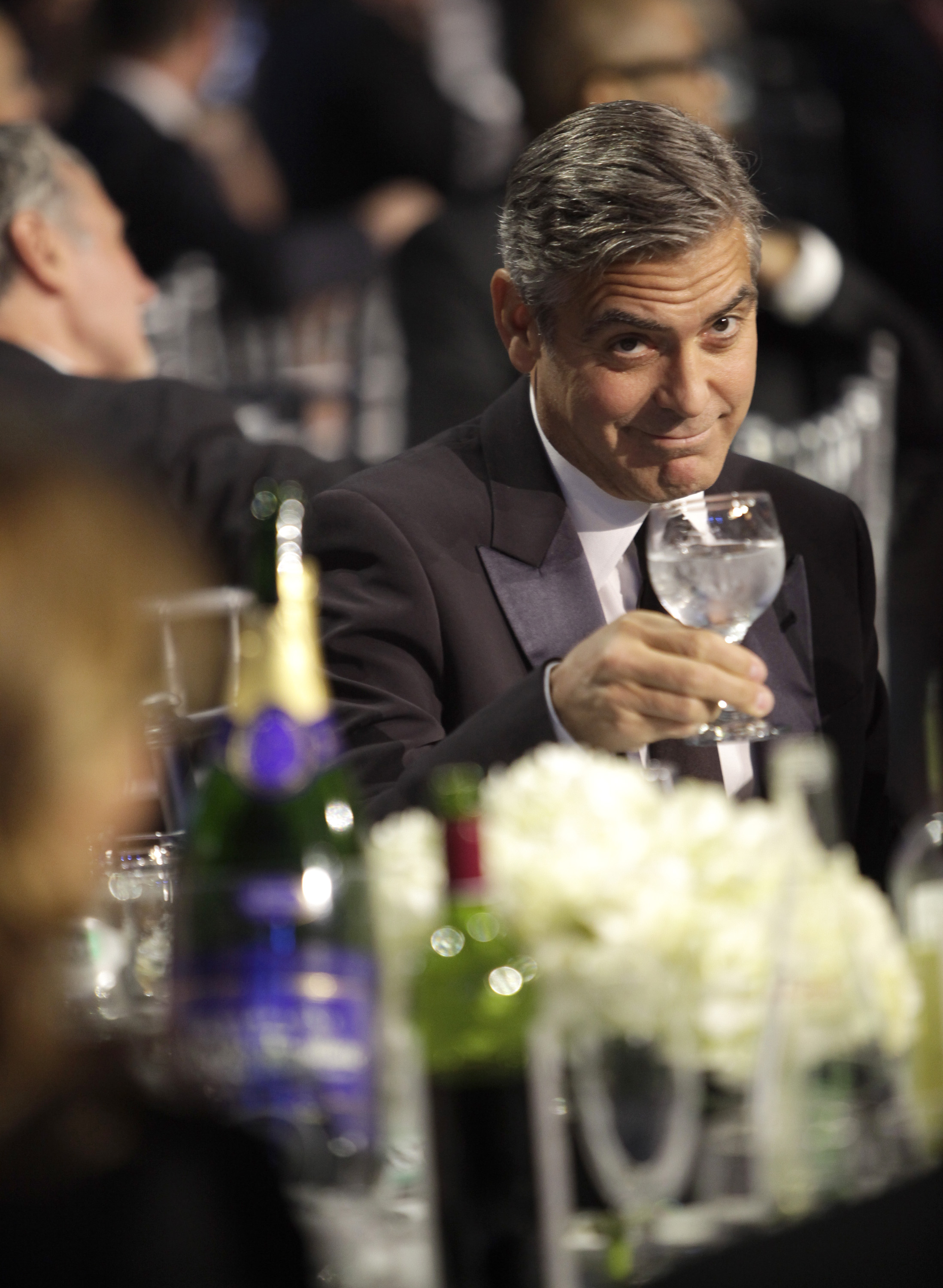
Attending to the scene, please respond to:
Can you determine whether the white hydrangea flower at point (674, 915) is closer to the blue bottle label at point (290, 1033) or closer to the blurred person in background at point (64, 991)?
the blue bottle label at point (290, 1033)

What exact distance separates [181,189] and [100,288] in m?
2.11

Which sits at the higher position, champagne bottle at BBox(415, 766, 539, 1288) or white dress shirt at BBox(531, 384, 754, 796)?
white dress shirt at BBox(531, 384, 754, 796)

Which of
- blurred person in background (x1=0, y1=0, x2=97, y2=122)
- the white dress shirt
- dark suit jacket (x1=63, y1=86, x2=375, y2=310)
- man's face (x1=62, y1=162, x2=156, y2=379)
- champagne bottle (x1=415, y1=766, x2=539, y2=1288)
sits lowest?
champagne bottle (x1=415, y1=766, x2=539, y2=1288)

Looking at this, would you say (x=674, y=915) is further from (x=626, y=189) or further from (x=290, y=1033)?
(x=626, y=189)

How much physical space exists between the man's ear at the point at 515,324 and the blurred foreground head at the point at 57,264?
1.52m

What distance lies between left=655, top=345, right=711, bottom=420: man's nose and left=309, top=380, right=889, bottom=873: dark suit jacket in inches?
8.8

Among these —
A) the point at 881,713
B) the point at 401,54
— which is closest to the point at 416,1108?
the point at 881,713

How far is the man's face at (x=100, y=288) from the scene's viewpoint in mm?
3590

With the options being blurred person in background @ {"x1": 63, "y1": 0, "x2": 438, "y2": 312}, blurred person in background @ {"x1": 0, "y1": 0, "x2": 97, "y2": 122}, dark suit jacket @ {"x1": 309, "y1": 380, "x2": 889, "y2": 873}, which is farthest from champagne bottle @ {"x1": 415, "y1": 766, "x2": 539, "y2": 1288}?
blurred person in background @ {"x1": 0, "y1": 0, "x2": 97, "y2": 122}

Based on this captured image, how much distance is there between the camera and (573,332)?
81.8 inches

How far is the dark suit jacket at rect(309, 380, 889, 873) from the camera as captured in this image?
206 cm

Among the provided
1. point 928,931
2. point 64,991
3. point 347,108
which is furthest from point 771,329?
point 64,991

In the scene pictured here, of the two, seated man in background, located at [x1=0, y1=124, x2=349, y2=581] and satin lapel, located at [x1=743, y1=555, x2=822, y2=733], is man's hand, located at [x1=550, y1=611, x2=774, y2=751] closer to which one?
Answer: satin lapel, located at [x1=743, y1=555, x2=822, y2=733]

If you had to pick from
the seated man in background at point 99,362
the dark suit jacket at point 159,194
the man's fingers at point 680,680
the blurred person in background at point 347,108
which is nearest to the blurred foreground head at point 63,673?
the man's fingers at point 680,680
